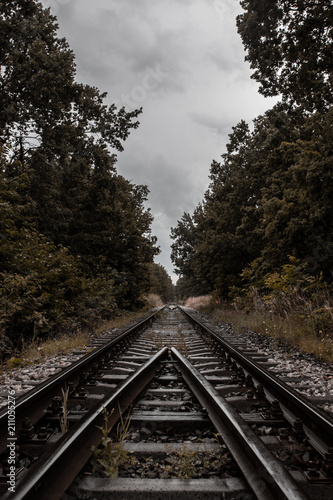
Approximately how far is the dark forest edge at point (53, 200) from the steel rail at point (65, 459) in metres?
3.87

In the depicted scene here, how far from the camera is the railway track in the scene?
1800 mm

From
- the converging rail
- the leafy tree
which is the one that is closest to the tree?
the converging rail

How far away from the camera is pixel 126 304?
18.5m

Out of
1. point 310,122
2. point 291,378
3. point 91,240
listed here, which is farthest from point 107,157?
point 291,378

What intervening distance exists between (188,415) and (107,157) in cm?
1502

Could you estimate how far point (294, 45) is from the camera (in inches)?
365

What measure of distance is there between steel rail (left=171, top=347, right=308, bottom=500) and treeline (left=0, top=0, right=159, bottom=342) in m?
4.68

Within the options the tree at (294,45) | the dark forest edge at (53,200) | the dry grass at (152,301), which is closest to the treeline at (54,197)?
the dark forest edge at (53,200)

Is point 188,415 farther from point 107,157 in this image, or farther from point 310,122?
point 107,157

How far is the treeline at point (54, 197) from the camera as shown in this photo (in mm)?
7543

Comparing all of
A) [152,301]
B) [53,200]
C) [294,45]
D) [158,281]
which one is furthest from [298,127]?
[158,281]

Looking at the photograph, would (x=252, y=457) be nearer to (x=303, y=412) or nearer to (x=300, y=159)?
(x=303, y=412)

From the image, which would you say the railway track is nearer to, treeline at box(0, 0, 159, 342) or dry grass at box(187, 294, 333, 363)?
dry grass at box(187, 294, 333, 363)

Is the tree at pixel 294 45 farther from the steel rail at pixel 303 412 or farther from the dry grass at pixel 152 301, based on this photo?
the dry grass at pixel 152 301
